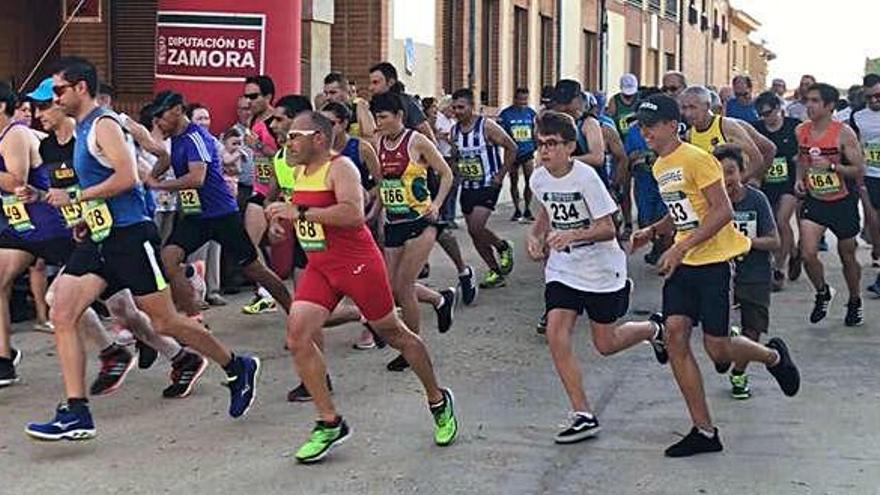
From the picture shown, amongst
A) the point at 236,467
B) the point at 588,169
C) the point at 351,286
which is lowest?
the point at 236,467

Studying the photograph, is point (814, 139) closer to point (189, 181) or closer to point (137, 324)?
point (189, 181)

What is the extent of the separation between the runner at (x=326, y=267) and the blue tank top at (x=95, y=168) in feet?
2.96

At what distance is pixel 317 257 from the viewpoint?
22.7ft

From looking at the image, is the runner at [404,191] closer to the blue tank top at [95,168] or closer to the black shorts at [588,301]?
the black shorts at [588,301]

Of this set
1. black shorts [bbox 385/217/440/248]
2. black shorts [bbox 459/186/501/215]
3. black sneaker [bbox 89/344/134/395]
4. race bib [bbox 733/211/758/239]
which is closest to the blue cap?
black sneaker [bbox 89/344/134/395]

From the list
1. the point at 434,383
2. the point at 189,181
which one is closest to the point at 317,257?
the point at 434,383

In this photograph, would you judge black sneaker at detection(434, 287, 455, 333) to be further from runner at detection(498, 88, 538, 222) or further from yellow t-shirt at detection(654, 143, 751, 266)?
runner at detection(498, 88, 538, 222)

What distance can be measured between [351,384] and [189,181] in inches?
69.9

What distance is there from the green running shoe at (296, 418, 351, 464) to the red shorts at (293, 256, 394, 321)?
0.57 meters

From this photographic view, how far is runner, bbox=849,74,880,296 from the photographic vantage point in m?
12.5

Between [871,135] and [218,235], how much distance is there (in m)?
6.22

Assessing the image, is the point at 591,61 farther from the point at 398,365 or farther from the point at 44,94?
the point at 44,94

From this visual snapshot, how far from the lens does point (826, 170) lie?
11.0 meters

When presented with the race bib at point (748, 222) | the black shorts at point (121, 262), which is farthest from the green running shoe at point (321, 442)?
the race bib at point (748, 222)
